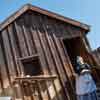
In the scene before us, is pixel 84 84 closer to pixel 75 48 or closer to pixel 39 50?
pixel 39 50

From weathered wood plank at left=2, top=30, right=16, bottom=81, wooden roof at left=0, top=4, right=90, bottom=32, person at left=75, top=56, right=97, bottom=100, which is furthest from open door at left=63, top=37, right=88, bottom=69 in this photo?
weathered wood plank at left=2, top=30, right=16, bottom=81

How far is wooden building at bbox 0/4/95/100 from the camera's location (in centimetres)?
975

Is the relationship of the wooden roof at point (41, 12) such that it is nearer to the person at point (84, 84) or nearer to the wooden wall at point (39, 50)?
the wooden wall at point (39, 50)

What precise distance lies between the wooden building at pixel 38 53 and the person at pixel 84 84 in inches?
20.4

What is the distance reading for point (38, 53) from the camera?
34.3ft

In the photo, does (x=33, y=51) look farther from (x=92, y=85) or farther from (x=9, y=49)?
(x=92, y=85)

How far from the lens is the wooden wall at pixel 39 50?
9781 millimetres

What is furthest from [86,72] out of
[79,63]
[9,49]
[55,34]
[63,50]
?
[9,49]

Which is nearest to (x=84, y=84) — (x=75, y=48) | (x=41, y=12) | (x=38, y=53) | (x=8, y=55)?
(x=38, y=53)

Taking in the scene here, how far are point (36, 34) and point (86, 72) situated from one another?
3.07 meters

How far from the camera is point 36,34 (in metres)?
10.9

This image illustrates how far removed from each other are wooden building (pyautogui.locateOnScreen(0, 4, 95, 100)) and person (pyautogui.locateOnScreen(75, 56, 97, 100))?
0.52 m

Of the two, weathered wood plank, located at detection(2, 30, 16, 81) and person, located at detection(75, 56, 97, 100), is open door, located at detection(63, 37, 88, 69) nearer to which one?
person, located at detection(75, 56, 97, 100)

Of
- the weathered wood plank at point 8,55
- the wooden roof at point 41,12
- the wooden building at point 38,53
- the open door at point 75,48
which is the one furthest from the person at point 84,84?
the weathered wood plank at point 8,55
